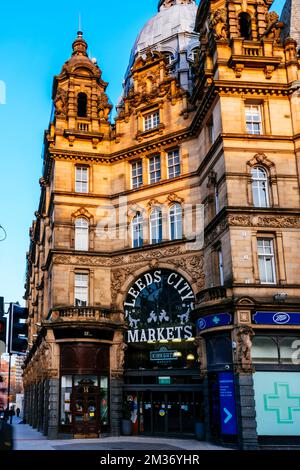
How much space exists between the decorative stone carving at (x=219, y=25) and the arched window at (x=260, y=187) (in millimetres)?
8146

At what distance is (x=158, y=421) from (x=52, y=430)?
6.29 m

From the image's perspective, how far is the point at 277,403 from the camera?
24312 mm

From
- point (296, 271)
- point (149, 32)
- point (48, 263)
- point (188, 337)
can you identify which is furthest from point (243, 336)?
point (149, 32)

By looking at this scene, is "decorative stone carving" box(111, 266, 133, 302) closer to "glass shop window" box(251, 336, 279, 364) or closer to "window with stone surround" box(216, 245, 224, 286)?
"window with stone surround" box(216, 245, 224, 286)

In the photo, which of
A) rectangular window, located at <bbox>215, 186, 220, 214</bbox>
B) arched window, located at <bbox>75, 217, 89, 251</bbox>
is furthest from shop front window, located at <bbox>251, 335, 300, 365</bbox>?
arched window, located at <bbox>75, 217, 89, 251</bbox>

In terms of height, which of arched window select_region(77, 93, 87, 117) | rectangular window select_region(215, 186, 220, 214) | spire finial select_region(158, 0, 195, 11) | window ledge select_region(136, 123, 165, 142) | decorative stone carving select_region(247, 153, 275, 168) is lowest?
rectangular window select_region(215, 186, 220, 214)

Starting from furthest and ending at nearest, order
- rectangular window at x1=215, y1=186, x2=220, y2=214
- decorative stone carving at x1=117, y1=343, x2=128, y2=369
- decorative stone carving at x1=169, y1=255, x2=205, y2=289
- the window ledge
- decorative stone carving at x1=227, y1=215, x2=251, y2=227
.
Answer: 1. the window ledge
2. decorative stone carving at x1=117, y1=343, x2=128, y2=369
3. decorative stone carving at x1=169, y1=255, x2=205, y2=289
4. rectangular window at x1=215, y1=186, x2=220, y2=214
5. decorative stone carving at x1=227, y1=215, x2=251, y2=227

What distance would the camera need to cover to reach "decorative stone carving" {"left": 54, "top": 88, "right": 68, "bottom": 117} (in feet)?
125

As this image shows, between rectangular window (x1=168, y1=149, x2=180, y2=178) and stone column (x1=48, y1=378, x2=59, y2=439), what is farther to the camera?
rectangular window (x1=168, y1=149, x2=180, y2=178)

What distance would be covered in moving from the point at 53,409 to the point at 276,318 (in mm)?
14642

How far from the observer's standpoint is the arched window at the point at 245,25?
31.5 m

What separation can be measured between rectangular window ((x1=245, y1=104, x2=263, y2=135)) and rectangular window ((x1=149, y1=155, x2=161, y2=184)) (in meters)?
8.02

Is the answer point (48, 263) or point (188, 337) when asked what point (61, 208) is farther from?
point (188, 337)

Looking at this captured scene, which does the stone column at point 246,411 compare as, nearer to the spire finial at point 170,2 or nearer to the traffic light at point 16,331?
the traffic light at point 16,331
